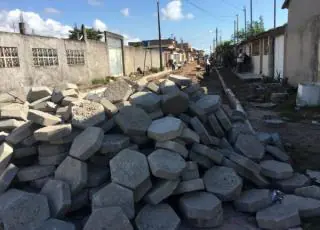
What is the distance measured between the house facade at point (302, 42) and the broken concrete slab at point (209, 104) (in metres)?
6.34

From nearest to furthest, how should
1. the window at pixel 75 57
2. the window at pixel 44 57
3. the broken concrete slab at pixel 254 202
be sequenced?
the broken concrete slab at pixel 254 202
the window at pixel 44 57
the window at pixel 75 57

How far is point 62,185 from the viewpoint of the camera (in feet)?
11.1

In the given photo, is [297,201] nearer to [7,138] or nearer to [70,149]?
[70,149]

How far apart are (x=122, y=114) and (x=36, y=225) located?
66.7 inches

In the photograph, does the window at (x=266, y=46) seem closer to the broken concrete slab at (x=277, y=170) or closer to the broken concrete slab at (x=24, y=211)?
the broken concrete slab at (x=277, y=170)

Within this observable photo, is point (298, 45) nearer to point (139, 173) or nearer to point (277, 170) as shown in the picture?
point (277, 170)

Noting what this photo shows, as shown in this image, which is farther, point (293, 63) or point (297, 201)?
point (293, 63)

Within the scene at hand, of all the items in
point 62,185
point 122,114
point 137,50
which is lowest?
point 62,185

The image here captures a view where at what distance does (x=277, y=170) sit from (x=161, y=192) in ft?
5.47

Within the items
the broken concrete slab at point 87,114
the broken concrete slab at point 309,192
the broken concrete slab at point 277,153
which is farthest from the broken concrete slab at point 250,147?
the broken concrete slab at point 87,114

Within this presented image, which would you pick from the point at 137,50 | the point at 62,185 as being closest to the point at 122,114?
the point at 62,185

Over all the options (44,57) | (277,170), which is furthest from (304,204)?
(44,57)

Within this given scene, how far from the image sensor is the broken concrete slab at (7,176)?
12.0 ft

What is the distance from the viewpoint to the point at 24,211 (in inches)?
124
